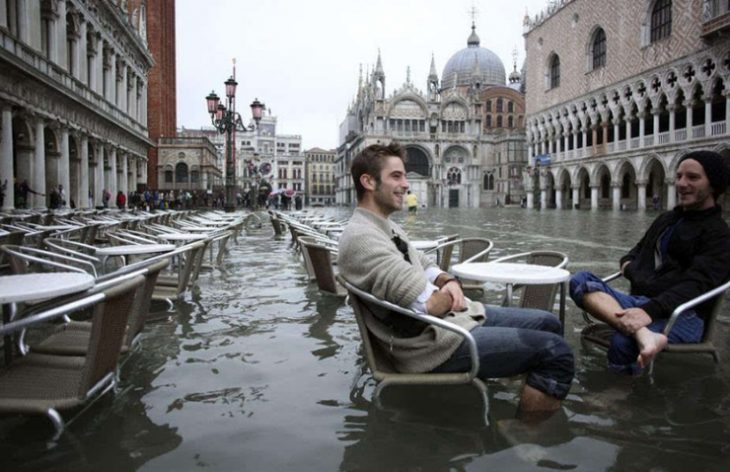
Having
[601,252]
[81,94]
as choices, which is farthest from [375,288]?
[81,94]

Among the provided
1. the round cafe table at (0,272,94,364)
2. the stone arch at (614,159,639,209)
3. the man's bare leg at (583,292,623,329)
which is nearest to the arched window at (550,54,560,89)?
the stone arch at (614,159,639,209)

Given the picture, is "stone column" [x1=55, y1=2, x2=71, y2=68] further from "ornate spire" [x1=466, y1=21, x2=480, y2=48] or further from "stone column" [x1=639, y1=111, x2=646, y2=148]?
"ornate spire" [x1=466, y1=21, x2=480, y2=48]

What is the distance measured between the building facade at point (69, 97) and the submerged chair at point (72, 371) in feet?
51.4

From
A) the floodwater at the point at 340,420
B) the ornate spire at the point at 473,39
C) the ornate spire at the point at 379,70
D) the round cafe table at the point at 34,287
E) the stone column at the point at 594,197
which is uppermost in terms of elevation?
the ornate spire at the point at 473,39

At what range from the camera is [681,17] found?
32656 mm

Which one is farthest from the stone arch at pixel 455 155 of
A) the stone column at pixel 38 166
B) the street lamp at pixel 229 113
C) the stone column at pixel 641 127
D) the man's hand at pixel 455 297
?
the man's hand at pixel 455 297

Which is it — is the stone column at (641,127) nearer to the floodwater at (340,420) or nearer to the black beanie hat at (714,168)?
the floodwater at (340,420)

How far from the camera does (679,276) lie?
350 centimetres

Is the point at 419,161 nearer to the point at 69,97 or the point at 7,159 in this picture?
the point at 69,97

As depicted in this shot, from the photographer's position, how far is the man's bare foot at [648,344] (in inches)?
117

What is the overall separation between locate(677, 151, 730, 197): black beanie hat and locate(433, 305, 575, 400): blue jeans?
4.93 ft

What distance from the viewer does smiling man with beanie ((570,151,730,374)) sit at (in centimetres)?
329

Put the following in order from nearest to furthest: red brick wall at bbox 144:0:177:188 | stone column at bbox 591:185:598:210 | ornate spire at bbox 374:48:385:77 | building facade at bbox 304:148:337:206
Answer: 1. stone column at bbox 591:185:598:210
2. red brick wall at bbox 144:0:177:188
3. ornate spire at bbox 374:48:385:77
4. building facade at bbox 304:148:337:206

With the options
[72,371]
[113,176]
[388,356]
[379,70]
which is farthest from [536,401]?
[379,70]
